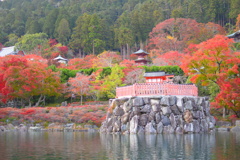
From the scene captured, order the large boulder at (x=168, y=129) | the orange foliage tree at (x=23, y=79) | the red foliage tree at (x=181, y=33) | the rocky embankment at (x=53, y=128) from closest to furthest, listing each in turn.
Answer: the large boulder at (x=168, y=129), the rocky embankment at (x=53, y=128), the orange foliage tree at (x=23, y=79), the red foliage tree at (x=181, y=33)

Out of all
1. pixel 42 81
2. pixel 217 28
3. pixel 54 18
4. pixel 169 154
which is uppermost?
pixel 54 18

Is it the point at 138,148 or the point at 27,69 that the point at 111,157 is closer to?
the point at 138,148

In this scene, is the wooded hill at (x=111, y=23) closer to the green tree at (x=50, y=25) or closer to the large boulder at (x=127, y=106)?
the green tree at (x=50, y=25)

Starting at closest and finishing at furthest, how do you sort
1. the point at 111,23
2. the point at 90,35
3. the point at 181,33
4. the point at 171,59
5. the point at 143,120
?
the point at 143,120 < the point at 171,59 < the point at 181,33 < the point at 90,35 < the point at 111,23

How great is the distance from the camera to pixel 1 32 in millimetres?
78875

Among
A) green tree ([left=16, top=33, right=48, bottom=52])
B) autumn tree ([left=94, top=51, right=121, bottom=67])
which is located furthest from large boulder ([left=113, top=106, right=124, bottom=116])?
green tree ([left=16, top=33, right=48, bottom=52])

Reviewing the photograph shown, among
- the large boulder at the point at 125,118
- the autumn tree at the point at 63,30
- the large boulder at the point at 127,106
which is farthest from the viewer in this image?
the autumn tree at the point at 63,30

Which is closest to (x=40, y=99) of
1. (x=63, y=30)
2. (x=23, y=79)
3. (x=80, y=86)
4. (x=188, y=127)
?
(x=23, y=79)

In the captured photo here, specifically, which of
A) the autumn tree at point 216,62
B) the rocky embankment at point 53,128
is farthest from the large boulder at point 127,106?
the autumn tree at point 216,62

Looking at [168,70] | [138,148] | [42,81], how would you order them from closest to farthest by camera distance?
1. [138,148]
2. [42,81]
3. [168,70]

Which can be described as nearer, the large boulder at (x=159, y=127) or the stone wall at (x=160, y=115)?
the large boulder at (x=159, y=127)

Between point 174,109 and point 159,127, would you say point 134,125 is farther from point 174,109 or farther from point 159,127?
point 174,109

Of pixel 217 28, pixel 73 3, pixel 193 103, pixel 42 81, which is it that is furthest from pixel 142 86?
pixel 73 3

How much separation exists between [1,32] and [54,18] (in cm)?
1336
